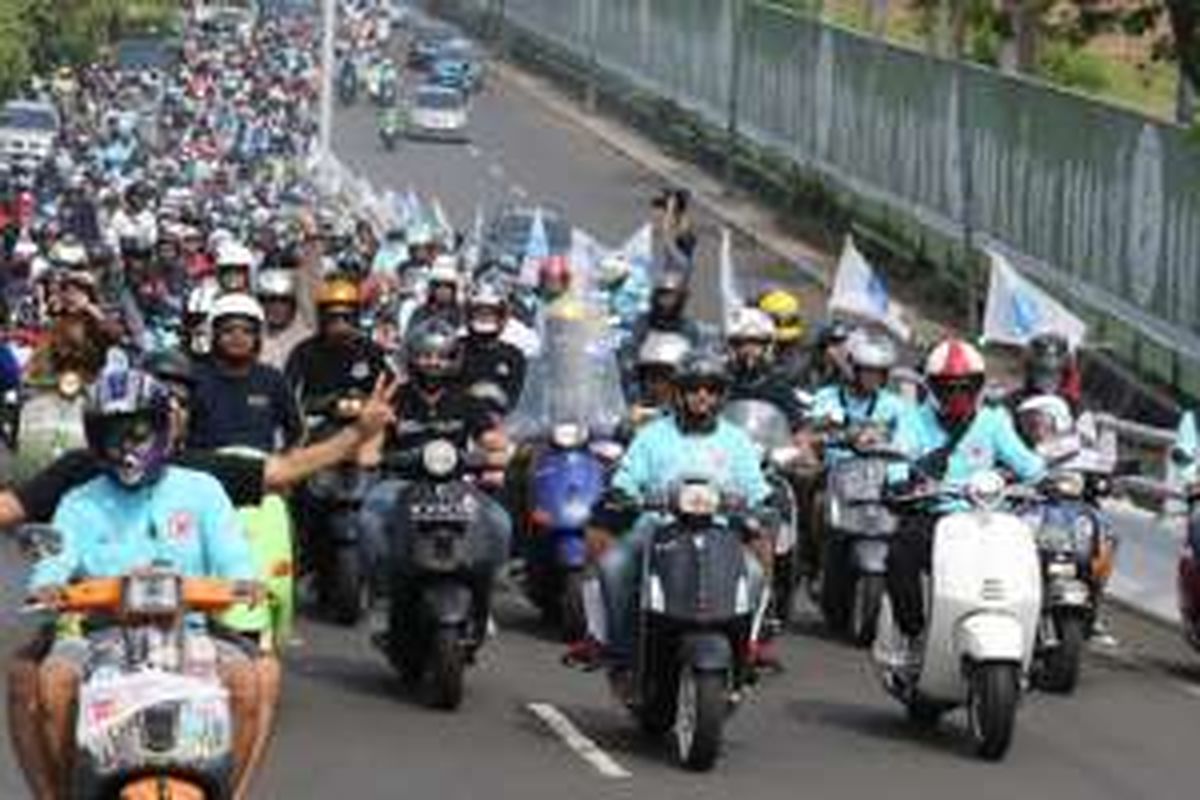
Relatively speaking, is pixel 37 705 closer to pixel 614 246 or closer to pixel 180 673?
pixel 180 673

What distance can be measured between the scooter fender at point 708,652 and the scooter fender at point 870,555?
435cm

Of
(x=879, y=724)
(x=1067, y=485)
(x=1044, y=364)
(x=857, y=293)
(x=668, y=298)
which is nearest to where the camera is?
(x=879, y=724)

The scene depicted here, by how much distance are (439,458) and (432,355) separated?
142 cm

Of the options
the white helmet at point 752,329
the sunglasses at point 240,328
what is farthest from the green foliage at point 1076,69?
the sunglasses at point 240,328

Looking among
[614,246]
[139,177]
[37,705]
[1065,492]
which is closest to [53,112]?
[139,177]

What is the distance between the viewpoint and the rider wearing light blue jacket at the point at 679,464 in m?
14.4

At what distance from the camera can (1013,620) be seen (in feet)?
46.8

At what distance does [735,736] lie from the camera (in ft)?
49.7

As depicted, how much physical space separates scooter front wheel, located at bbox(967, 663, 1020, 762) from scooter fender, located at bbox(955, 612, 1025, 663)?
52 millimetres

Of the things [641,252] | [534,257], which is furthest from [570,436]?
[534,257]

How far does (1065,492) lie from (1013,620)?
7.58 ft

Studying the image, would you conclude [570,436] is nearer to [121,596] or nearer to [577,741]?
[577,741]

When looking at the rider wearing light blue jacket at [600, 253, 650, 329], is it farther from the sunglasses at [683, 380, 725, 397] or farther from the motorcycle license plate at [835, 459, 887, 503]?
the sunglasses at [683, 380, 725, 397]

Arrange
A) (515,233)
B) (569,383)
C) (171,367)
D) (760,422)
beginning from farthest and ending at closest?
(515,233) → (569,383) → (760,422) → (171,367)
